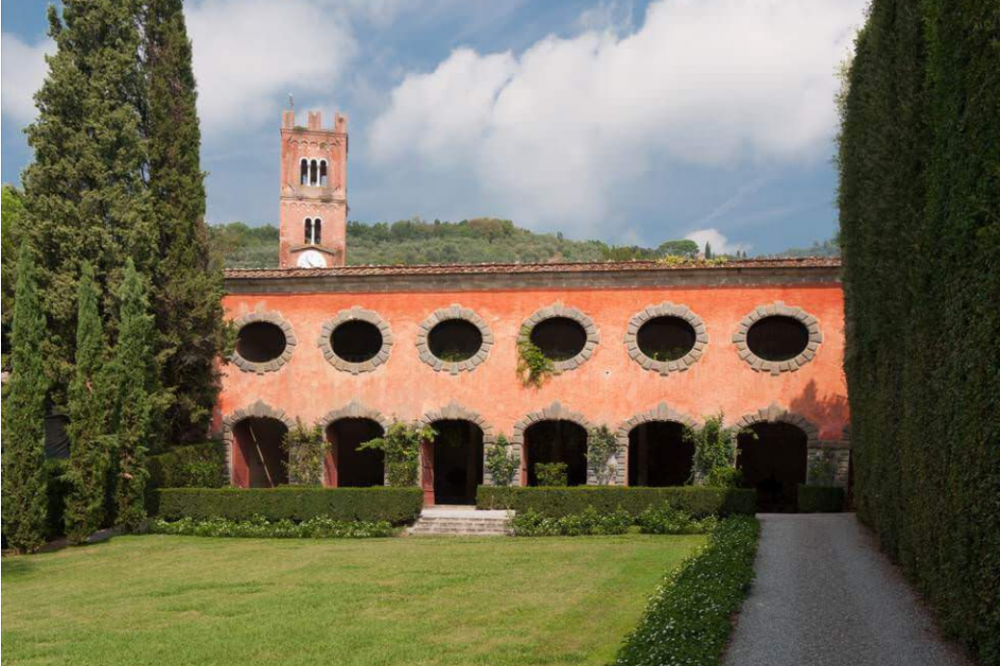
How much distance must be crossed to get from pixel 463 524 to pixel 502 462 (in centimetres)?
286

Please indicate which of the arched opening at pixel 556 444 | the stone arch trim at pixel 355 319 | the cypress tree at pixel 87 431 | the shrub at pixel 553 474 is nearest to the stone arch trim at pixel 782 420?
the shrub at pixel 553 474

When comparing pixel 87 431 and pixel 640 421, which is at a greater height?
pixel 640 421

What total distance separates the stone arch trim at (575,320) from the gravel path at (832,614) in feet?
27.9

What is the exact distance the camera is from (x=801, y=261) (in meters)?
22.9

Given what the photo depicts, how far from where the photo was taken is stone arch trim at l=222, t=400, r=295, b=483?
24750 mm

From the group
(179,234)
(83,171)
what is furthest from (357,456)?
(83,171)

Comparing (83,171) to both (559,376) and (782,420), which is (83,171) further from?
(782,420)

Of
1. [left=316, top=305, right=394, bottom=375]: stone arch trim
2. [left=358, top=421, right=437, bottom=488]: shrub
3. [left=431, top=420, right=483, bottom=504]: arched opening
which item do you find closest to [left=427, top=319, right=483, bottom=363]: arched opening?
[left=316, top=305, right=394, bottom=375]: stone arch trim

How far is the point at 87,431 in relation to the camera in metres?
19.1

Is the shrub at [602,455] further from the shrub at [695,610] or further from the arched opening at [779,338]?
the shrub at [695,610]

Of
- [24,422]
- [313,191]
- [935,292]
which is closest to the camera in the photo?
[935,292]

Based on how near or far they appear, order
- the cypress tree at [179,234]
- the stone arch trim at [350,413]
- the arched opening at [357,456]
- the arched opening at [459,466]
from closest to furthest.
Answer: the cypress tree at [179,234] < the stone arch trim at [350,413] < the arched opening at [459,466] < the arched opening at [357,456]

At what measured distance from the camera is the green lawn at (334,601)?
33.7ft

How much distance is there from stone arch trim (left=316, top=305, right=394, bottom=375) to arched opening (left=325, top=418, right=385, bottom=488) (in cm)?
406
